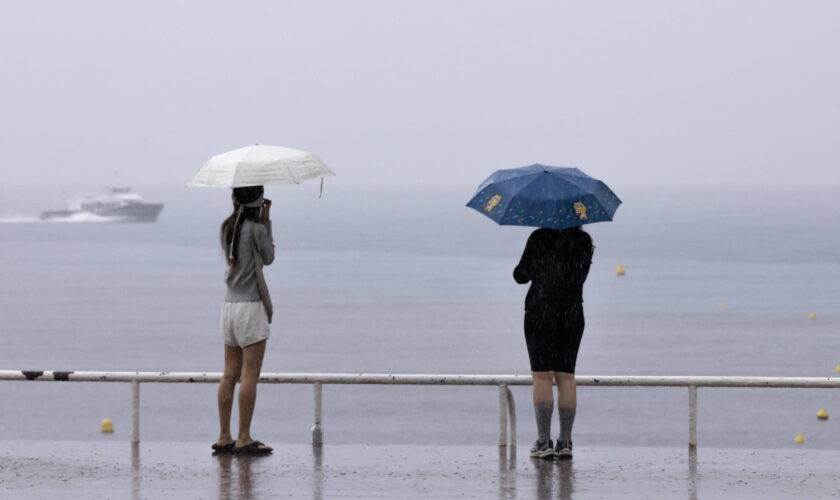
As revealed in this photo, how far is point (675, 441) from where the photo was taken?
60.8m

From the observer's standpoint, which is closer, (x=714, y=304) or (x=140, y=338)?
(x=140, y=338)

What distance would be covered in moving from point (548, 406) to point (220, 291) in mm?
117744

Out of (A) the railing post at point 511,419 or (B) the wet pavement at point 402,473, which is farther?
(A) the railing post at point 511,419

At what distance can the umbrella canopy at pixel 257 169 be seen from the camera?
321 inches

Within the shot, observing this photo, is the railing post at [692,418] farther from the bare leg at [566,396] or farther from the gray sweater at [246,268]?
A: the gray sweater at [246,268]

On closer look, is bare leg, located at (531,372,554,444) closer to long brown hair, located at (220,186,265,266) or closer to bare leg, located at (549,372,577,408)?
bare leg, located at (549,372,577,408)

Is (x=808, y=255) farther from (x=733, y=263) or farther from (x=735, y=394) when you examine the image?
(x=735, y=394)

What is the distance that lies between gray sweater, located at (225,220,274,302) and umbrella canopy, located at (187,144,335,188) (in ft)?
1.02

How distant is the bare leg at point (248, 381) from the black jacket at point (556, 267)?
1.64 meters

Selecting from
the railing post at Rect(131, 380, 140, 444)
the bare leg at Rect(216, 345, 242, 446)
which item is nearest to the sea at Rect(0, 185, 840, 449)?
the railing post at Rect(131, 380, 140, 444)

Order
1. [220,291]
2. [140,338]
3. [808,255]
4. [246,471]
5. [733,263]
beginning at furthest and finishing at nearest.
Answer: [808,255] < [733,263] < [220,291] < [140,338] < [246,471]

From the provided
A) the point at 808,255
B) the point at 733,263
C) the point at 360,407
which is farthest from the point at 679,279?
the point at 360,407

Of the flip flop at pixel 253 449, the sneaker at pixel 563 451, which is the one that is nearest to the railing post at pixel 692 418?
the sneaker at pixel 563 451

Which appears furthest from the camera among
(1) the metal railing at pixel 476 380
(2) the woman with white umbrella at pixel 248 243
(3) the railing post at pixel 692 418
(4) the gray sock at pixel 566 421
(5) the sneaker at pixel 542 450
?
(3) the railing post at pixel 692 418
